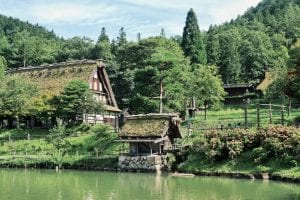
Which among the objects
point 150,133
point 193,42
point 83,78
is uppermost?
point 193,42

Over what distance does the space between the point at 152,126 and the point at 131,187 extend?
11.5 metres

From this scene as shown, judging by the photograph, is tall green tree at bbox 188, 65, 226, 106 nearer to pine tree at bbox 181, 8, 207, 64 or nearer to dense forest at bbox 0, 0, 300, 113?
dense forest at bbox 0, 0, 300, 113

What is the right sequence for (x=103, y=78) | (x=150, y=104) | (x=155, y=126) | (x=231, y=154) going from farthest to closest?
(x=103, y=78) → (x=150, y=104) → (x=155, y=126) → (x=231, y=154)

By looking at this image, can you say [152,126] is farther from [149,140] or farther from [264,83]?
[264,83]

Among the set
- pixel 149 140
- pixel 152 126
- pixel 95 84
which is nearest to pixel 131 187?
pixel 149 140

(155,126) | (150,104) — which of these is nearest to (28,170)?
(155,126)

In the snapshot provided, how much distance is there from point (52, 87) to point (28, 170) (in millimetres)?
18643

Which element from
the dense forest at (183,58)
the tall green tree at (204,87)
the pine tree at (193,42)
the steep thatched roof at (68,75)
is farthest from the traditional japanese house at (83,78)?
the pine tree at (193,42)

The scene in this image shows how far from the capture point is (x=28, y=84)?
54.6 m

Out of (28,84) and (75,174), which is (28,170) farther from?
(28,84)

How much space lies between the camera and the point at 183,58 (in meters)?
59.8

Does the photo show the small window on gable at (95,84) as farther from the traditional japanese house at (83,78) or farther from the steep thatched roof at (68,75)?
the steep thatched roof at (68,75)

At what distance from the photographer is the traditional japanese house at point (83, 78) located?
5631 cm

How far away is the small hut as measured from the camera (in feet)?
128
